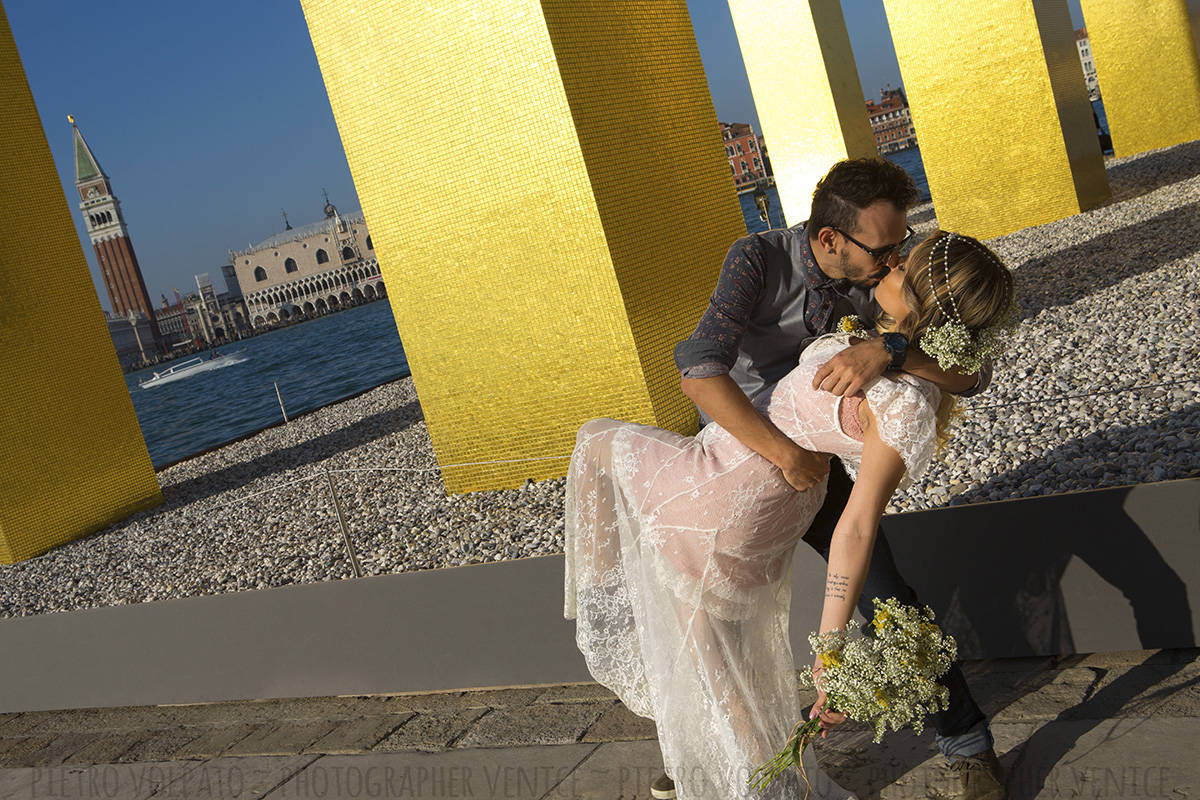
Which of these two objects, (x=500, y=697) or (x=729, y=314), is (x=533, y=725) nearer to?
(x=500, y=697)

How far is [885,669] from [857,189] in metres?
0.84

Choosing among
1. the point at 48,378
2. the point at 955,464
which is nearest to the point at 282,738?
the point at 955,464

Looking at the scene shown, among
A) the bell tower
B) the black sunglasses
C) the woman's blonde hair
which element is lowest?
the woman's blonde hair

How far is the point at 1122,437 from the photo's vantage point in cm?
332

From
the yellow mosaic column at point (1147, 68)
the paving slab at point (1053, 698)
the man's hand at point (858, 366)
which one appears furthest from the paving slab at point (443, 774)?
the yellow mosaic column at point (1147, 68)

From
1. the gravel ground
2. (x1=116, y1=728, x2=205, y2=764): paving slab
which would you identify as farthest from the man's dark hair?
(x1=116, y1=728, x2=205, y2=764): paving slab

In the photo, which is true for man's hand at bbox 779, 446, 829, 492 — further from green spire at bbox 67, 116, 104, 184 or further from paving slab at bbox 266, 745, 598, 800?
green spire at bbox 67, 116, 104, 184

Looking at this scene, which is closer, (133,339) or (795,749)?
(795,749)

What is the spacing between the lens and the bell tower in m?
109

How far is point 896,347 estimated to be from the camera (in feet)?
5.02

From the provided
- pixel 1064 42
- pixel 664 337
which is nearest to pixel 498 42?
pixel 664 337

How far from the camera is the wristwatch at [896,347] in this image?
153cm

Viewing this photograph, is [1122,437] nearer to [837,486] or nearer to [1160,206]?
[837,486]

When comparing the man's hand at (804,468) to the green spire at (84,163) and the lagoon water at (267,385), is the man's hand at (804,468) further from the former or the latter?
the green spire at (84,163)
